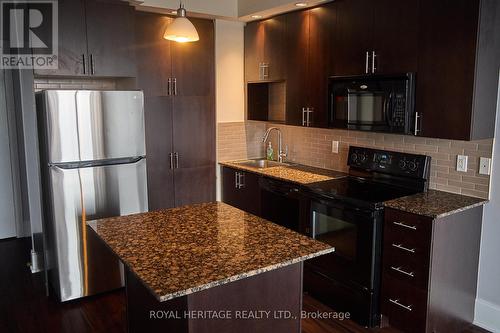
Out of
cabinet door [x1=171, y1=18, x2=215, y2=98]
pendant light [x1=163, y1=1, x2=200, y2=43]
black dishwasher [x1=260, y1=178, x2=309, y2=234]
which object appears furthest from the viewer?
cabinet door [x1=171, y1=18, x2=215, y2=98]

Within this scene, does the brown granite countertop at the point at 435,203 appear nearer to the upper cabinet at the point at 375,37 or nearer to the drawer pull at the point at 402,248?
the drawer pull at the point at 402,248

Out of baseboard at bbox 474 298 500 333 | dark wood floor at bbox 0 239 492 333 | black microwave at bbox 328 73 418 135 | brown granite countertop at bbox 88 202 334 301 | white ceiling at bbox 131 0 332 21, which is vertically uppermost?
white ceiling at bbox 131 0 332 21

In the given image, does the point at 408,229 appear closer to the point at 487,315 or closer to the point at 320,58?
the point at 487,315

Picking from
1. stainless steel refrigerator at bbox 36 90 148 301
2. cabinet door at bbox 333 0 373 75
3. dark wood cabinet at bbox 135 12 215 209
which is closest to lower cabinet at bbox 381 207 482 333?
cabinet door at bbox 333 0 373 75

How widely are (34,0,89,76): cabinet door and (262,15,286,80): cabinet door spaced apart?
1.70 meters

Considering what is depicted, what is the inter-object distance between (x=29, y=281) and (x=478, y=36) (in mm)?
4022

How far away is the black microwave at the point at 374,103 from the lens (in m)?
2.95

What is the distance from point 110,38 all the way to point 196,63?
37.6 inches

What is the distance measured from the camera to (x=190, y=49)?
422cm

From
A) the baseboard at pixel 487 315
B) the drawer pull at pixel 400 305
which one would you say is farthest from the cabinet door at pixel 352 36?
the baseboard at pixel 487 315

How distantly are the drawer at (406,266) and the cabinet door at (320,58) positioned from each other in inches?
49.9

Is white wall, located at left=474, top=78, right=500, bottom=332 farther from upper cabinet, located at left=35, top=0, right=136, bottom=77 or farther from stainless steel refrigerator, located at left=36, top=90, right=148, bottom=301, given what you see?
upper cabinet, located at left=35, top=0, right=136, bottom=77

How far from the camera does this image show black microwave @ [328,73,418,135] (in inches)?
116

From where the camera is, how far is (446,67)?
8.91 ft
